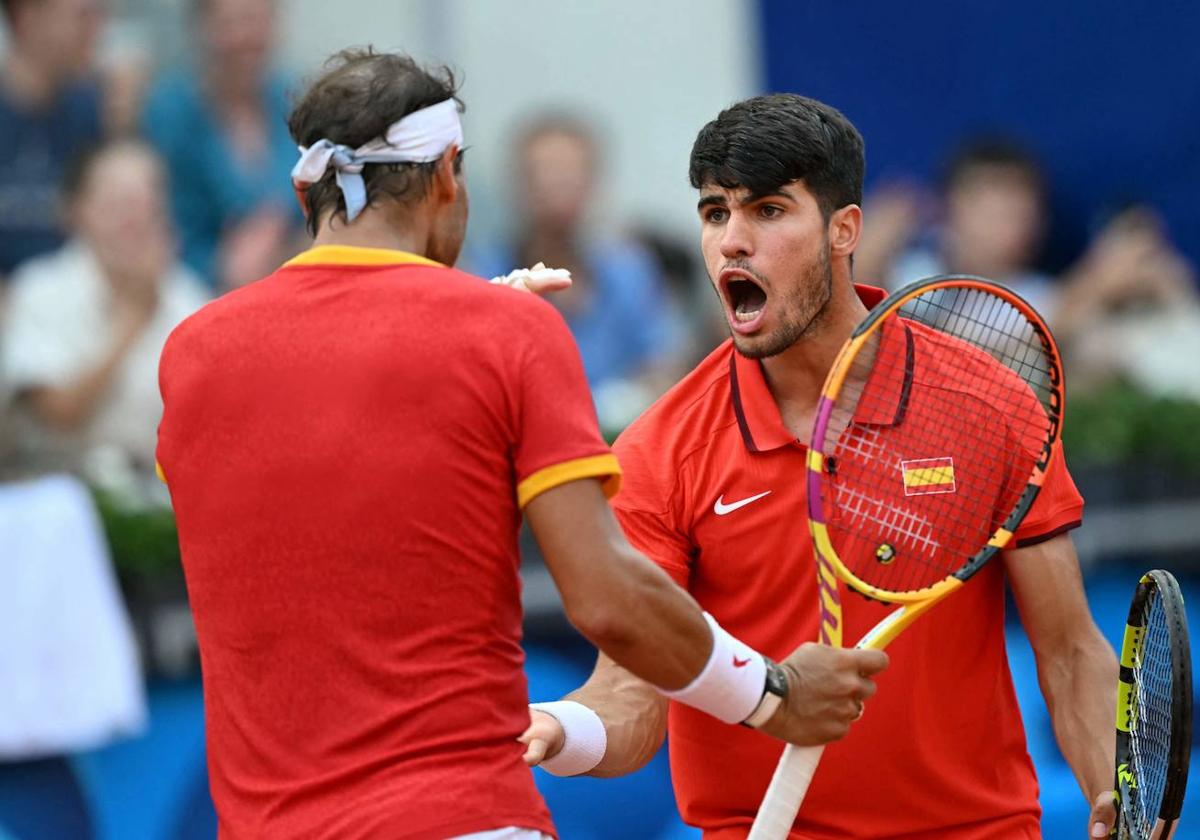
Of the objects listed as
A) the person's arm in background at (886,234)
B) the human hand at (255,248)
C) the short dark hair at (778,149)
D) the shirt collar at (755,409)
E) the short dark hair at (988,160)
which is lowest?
the person's arm in background at (886,234)

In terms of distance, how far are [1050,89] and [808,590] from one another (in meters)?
6.61

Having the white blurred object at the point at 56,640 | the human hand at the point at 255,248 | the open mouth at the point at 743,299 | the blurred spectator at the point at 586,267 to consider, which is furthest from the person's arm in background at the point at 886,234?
the open mouth at the point at 743,299

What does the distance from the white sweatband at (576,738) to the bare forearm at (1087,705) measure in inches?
35.8

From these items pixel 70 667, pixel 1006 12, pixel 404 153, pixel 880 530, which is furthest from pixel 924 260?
pixel 404 153

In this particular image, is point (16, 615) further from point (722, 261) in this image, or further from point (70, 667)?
point (722, 261)

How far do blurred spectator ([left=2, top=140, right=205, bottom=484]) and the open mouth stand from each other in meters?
3.55

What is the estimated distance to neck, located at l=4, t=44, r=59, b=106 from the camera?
7508mm

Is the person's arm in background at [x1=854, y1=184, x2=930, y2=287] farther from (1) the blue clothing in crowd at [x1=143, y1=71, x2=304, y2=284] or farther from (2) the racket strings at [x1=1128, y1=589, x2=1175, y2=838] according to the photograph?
(2) the racket strings at [x1=1128, y1=589, x2=1175, y2=838]

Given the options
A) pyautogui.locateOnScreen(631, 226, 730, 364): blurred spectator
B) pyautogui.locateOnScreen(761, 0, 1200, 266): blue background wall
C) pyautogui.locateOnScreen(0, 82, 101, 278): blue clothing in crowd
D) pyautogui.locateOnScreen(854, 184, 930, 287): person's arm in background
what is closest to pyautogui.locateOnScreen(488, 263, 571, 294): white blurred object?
pyautogui.locateOnScreen(0, 82, 101, 278): blue clothing in crowd

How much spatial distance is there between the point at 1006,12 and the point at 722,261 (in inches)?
255

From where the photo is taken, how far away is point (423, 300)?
9.82ft

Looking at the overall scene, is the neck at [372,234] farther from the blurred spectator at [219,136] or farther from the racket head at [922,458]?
the blurred spectator at [219,136]

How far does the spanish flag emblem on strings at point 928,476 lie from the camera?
3.77m

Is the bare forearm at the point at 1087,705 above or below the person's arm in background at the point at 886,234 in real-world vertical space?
above
